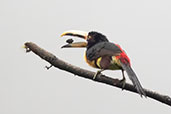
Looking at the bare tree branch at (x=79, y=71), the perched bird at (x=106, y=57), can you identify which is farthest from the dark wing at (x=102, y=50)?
the bare tree branch at (x=79, y=71)

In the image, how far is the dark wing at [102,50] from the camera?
1.64 meters

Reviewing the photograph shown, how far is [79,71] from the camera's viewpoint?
1553 mm

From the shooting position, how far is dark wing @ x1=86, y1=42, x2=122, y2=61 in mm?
1637

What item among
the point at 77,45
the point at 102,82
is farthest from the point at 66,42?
the point at 102,82

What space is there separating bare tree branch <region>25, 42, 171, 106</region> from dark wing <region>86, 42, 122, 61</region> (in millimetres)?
159

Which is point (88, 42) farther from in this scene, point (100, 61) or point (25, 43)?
point (25, 43)

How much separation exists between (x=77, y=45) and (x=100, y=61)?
0.87 ft

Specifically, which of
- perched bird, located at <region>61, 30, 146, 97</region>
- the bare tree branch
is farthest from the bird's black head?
the bare tree branch

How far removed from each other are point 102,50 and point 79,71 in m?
0.24

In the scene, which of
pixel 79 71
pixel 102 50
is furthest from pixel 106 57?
pixel 79 71

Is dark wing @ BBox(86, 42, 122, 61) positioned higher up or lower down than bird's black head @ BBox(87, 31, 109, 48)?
lower down

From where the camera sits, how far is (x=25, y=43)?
1595mm

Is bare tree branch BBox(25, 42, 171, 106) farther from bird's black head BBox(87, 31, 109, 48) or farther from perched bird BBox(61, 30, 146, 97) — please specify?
bird's black head BBox(87, 31, 109, 48)

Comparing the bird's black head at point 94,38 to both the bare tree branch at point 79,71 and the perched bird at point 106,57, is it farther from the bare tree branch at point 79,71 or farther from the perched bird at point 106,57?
the bare tree branch at point 79,71
